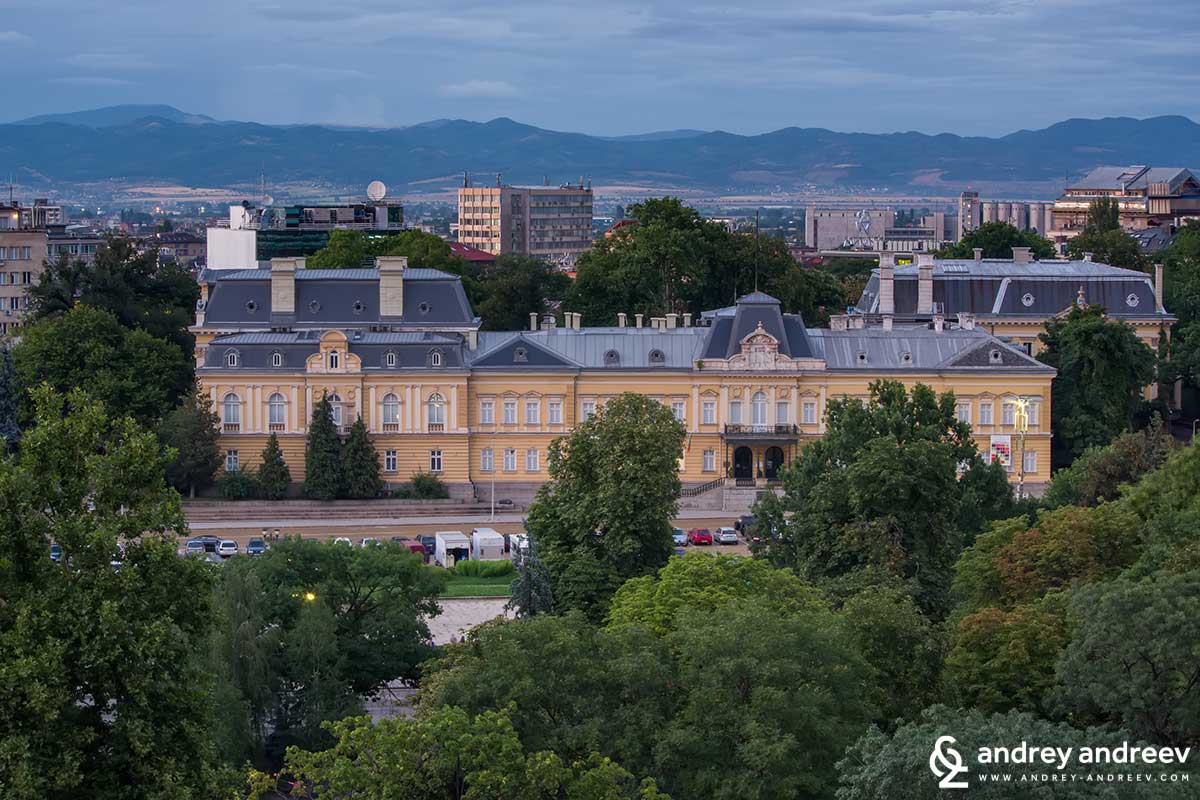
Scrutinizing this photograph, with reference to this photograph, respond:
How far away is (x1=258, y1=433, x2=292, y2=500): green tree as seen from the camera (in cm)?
8525

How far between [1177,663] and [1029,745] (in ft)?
20.6


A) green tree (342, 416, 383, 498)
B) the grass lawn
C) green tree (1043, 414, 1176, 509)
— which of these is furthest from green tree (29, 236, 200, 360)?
green tree (1043, 414, 1176, 509)

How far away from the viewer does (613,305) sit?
112 m

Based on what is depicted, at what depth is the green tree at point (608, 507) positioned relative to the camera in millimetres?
58969

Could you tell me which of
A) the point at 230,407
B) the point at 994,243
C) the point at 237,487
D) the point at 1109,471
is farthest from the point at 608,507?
the point at 994,243

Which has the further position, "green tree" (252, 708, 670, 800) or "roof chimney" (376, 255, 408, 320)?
"roof chimney" (376, 255, 408, 320)

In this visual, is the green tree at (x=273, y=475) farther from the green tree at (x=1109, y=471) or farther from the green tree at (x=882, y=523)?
the green tree at (x=1109, y=471)

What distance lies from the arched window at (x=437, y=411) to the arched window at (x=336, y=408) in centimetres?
327

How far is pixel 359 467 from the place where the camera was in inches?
3374

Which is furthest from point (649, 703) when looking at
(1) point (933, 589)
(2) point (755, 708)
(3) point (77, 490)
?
(1) point (933, 589)

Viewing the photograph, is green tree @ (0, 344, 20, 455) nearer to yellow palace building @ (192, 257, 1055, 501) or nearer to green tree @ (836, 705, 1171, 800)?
yellow palace building @ (192, 257, 1055, 501)

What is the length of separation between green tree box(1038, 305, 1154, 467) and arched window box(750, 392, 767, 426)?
11096mm

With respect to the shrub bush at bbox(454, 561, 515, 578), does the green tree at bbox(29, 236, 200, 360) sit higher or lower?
higher

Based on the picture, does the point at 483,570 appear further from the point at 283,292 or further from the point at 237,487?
the point at 283,292
